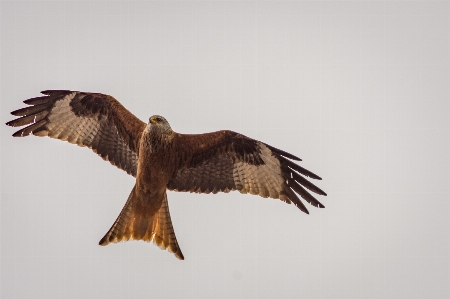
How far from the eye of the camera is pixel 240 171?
11375mm

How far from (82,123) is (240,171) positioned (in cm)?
262

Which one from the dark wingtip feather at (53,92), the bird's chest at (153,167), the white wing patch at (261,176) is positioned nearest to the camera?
the bird's chest at (153,167)

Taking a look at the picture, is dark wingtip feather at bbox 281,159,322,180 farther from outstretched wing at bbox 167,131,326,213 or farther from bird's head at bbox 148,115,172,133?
bird's head at bbox 148,115,172,133

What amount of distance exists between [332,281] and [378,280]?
7.86 feet

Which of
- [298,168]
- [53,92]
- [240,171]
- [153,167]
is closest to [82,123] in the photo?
[53,92]

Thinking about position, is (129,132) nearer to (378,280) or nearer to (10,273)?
(10,273)

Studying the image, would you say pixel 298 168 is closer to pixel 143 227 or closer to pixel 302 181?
pixel 302 181

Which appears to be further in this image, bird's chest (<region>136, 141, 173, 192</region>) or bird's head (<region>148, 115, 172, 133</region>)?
bird's chest (<region>136, 141, 173, 192</region>)

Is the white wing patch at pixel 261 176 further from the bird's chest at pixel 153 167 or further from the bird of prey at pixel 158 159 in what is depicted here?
the bird's chest at pixel 153 167

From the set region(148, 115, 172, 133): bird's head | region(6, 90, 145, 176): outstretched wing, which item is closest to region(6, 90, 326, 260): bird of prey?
region(6, 90, 145, 176): outstretched wing

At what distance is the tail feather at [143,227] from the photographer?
10835mm

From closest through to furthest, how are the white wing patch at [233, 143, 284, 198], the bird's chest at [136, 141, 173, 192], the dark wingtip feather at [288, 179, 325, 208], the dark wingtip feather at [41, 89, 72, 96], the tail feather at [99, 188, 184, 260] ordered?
the bird's chest at [136, 141, 173, 192], the tail feather at [99, 188, 184, 260], the dark wingtip feather at [288, 179, 325, 208], the white wing patch at [233, 143, 284, 198], the dark wingtip feather at [41, 89, 72, 96]

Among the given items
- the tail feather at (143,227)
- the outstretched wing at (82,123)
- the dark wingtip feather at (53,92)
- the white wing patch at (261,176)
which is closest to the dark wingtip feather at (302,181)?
the white wing patch at (261,176)

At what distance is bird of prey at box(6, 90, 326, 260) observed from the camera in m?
10.8
